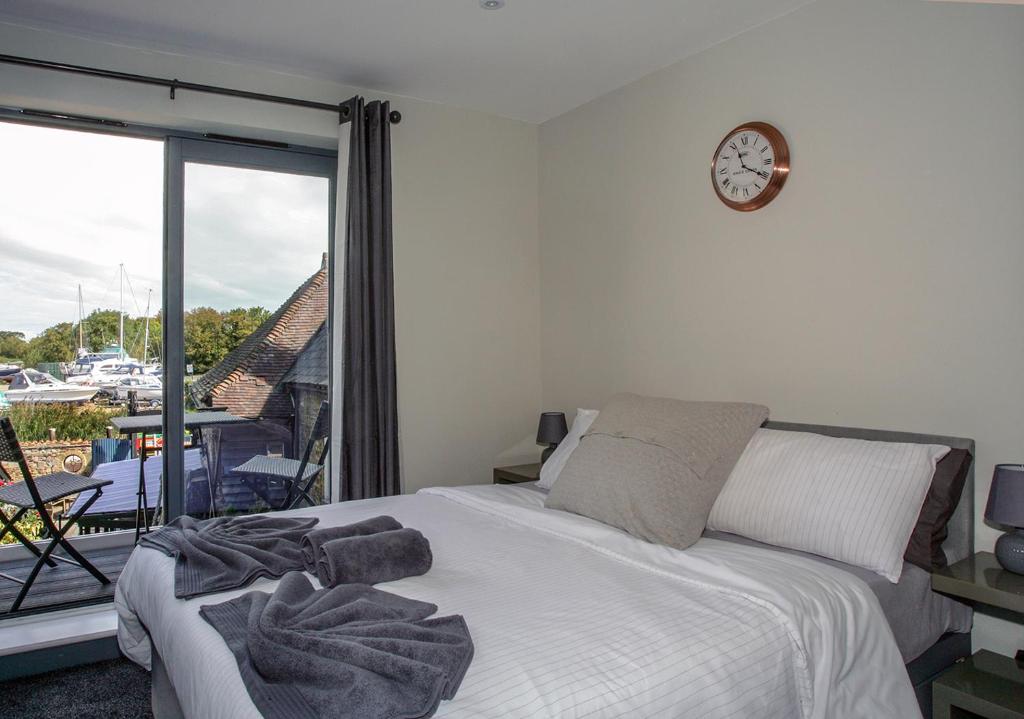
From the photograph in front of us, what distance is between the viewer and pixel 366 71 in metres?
3.42

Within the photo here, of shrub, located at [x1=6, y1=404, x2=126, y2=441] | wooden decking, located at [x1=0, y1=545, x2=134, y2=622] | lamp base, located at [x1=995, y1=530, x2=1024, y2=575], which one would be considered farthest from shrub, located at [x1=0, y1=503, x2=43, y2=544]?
lamp base, located at [x1=995, y1=530, x2=1024, y2=575]

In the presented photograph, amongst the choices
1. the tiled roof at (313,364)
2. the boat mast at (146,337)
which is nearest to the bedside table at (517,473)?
the tiled roof at (313,364)

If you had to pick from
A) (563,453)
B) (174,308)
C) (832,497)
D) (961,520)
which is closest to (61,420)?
(174,308)

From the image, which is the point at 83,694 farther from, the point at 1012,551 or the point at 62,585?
the point at 1012,551

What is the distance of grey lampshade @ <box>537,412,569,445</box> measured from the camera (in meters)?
3.75

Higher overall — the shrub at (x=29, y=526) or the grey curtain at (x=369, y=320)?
the grey curtain at (x=369, y=320)

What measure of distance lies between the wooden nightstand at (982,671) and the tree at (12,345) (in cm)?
372

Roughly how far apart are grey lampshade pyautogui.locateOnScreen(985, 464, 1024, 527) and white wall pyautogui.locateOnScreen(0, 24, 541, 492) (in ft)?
8.41

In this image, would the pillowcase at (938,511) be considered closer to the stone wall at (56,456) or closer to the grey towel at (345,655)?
the grey towel at (345,655)

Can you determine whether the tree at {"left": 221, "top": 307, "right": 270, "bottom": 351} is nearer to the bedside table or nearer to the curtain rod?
the curtain rod

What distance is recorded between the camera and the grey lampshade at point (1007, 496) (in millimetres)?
1901

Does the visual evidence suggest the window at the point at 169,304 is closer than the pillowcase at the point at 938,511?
No

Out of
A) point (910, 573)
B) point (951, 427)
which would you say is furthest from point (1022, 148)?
point (910, 573)

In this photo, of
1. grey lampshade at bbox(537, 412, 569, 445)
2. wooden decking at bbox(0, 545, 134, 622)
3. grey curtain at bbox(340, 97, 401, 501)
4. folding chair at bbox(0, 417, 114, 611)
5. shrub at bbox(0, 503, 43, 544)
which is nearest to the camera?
folding chair at bbox(0, 417, 114, 611)
